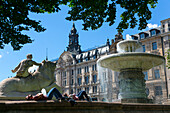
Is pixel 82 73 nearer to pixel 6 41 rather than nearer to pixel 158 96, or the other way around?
pixel 158 96

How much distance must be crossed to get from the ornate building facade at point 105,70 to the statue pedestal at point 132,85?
67.7ft

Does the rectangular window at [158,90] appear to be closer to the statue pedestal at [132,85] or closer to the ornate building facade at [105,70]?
the ornate building facade at [105,70]

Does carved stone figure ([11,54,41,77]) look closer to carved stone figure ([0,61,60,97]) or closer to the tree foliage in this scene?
carved stone figure ([0,61,60,97])

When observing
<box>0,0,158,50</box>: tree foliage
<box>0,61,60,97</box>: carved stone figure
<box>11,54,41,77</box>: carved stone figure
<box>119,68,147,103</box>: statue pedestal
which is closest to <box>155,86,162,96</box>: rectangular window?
<box>119,68,147,103</box>: statue pedestal

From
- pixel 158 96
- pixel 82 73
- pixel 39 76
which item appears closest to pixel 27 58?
pixel 39 76

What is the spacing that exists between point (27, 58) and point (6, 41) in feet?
10.1

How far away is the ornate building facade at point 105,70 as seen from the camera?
4027cm

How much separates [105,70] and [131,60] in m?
24.0

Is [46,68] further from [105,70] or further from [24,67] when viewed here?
[105,70]

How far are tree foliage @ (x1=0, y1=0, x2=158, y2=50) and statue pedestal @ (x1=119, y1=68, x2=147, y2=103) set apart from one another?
283 cm

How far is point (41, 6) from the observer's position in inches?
389

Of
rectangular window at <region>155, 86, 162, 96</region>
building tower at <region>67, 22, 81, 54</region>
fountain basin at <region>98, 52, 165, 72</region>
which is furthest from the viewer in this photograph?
building tower at <region>67, 22, 81, 54</region>

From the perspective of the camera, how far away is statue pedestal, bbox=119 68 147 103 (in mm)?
11047

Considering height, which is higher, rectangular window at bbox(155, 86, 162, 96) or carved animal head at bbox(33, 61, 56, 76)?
carved animal head at bbox(33, 61, 56, 76)
